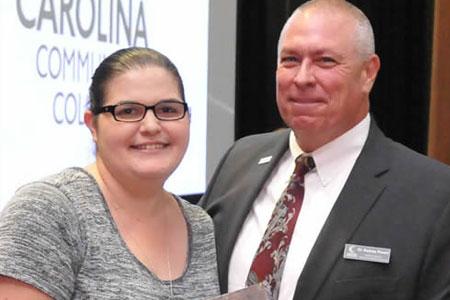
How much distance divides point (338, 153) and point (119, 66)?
0.73 m

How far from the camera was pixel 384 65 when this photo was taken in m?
5.30

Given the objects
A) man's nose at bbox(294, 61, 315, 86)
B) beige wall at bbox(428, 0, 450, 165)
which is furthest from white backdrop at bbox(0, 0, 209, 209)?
beige wall at bbox(428, 0, 450, 165)

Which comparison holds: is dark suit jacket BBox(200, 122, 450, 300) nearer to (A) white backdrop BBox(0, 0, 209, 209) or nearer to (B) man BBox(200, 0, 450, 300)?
(B) man BBox(200, 0, 450, 300)

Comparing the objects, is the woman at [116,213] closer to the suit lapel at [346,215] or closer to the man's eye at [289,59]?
the suit lapel at [346,215]

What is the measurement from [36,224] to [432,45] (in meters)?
3.82

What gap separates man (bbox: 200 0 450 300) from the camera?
7.08 feet

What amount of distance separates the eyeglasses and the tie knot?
1.92ft

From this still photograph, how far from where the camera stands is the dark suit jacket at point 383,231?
2.14 m

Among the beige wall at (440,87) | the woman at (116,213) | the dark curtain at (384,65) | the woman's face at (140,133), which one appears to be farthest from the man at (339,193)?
the beige wall at (440,87)

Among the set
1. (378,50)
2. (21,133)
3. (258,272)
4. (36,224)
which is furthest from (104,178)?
(378,50)

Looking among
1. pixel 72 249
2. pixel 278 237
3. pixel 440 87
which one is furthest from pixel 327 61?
pixel 440 87

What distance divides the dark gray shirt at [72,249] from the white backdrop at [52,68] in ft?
3.21

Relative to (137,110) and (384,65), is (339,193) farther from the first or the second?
(384,65)

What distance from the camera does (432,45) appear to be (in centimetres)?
518
